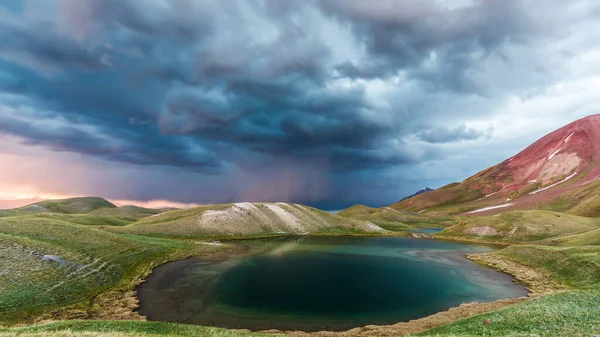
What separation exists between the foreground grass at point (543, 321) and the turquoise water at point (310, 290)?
10178 mm

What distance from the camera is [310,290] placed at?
4825 centimetres

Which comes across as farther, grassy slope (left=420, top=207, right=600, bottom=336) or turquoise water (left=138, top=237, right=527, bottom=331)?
turquoise water (left=138, top=237, right=527, bottom=331)

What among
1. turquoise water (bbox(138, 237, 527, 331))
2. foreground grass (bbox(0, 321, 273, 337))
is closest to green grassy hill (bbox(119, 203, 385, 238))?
turquoise water (bbox(138, 237, 527, 331))

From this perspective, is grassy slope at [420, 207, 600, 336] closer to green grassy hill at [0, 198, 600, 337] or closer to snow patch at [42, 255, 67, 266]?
green grassy hill at [0, 198, 600, 337]

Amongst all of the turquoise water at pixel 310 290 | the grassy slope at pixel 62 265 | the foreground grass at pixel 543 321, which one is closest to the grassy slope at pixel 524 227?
the turquoise water at pixel 310 290

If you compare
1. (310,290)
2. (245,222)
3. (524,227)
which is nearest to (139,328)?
(310,290)

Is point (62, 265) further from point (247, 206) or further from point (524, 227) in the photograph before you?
point (524, 227)

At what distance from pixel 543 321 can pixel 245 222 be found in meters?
120

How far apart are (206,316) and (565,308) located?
128 feet

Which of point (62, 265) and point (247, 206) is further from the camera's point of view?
point (247, 206)

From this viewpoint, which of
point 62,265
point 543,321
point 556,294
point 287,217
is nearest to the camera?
point 543,321

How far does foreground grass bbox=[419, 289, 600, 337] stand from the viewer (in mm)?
22359

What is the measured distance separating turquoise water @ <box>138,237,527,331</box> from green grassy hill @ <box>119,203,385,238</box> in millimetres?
49061

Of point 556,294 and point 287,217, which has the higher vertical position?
point 287,217
